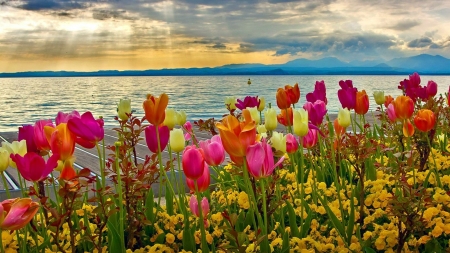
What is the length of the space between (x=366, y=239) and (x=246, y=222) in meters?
0.59

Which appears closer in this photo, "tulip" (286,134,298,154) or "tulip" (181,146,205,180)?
"tulip" (181,146,205,180)

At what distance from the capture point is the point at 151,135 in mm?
2340

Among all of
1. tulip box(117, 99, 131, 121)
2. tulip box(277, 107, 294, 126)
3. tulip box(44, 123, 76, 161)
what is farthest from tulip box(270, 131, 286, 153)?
tulip box(277, 107, 294, 126)

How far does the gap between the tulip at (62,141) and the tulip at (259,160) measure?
2.33 feet

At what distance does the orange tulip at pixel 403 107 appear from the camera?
2826 millimetres

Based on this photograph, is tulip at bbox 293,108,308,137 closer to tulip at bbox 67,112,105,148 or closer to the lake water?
tulip at bbox 67,112,105,148

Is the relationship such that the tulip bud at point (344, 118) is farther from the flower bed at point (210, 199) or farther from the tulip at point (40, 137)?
the tulip at point (40, 137)

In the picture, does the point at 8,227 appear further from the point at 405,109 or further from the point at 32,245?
the point at 405,109

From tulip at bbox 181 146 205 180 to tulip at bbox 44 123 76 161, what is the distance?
1.53 feet

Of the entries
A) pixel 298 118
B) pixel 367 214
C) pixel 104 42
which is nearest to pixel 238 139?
pixel 298 118

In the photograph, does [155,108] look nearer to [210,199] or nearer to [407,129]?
[210,199]

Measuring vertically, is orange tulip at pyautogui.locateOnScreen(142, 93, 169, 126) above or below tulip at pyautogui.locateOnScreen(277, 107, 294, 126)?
above

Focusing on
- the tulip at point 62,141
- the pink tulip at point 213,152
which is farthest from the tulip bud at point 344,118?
the tulip at point 62,141

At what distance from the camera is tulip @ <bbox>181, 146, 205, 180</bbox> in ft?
5.76
